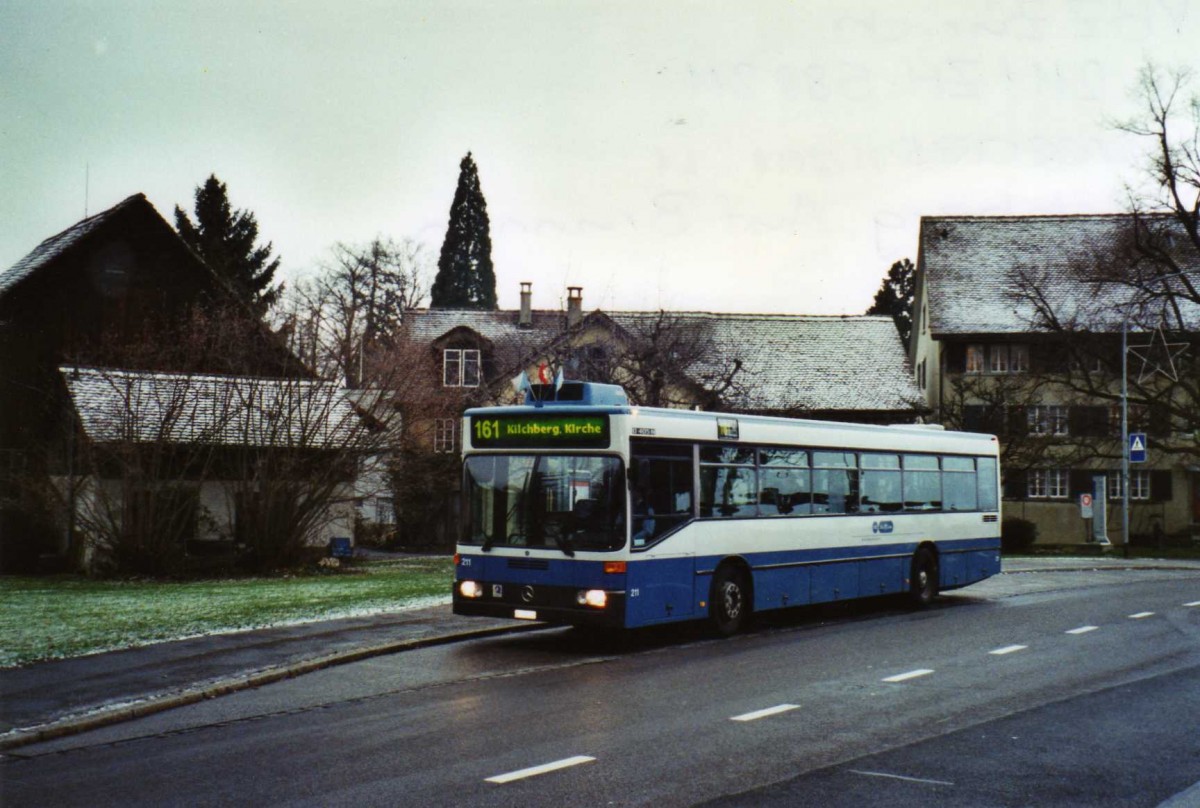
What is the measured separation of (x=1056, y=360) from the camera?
49.1m

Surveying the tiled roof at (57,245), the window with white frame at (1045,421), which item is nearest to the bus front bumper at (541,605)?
the tiled roof at (57,245)

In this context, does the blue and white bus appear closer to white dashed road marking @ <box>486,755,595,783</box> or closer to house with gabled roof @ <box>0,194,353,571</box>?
white dashed road marking @ <box>486,755,595,783</box>

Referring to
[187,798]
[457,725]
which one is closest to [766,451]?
[457,725]

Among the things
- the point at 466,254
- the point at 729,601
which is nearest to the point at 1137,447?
the point at 729,601

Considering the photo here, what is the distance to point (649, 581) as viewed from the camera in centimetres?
1430

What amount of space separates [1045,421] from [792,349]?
511 inches

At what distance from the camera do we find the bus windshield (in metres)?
14.1

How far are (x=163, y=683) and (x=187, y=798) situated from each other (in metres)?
4.37

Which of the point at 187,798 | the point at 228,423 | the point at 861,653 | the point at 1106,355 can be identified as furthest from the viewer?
the point at 1106,355

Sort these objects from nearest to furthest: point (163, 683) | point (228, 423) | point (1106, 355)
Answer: point (163, 683), point (228, 423), point (1106, 355)

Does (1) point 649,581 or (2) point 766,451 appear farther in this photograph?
(2) point 766,451

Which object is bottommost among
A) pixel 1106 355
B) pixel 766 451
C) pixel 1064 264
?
pixel 766 451

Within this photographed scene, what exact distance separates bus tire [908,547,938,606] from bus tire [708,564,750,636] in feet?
15.7

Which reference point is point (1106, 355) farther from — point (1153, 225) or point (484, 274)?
point (484, 274)
